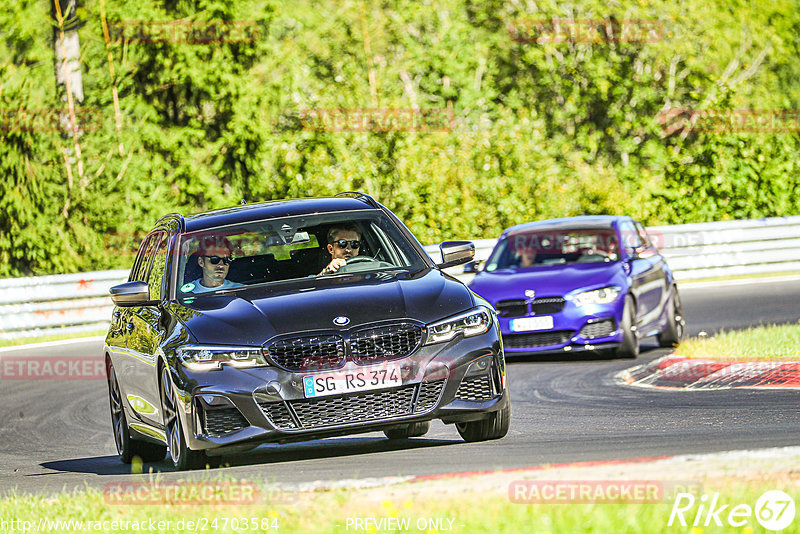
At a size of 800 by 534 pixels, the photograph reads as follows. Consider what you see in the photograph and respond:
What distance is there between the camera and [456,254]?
9719 millimetres

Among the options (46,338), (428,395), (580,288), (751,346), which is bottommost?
(46,338)

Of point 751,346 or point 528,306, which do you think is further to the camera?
point 528,306

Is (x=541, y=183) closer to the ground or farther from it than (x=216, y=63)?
closer to the ground

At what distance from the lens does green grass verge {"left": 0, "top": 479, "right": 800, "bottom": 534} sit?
5.34m

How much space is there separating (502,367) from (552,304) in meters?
7.09

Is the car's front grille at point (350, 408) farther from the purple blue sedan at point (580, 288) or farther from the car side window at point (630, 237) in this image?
the car side window at point (630, 237)

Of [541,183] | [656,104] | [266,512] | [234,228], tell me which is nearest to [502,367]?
[234,228]

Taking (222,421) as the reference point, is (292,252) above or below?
above

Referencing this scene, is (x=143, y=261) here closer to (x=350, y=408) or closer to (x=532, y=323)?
(x=350, y=408)

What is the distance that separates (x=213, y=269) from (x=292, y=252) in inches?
23.4

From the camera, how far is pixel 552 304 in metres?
15.5

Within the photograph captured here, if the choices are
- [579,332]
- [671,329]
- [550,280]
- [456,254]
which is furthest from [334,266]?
[671,329]

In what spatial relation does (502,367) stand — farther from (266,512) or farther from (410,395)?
(266,512)

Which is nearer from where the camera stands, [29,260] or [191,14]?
[29,260]
